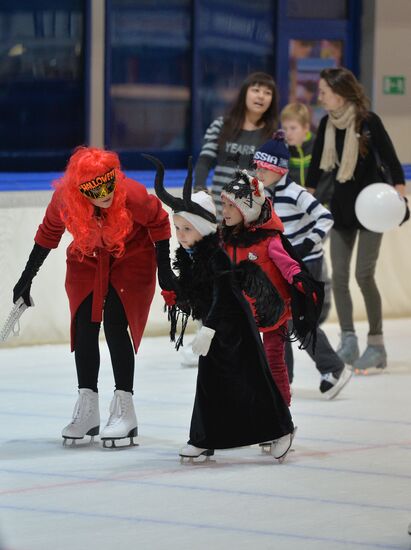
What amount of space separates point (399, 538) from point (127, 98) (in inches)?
250

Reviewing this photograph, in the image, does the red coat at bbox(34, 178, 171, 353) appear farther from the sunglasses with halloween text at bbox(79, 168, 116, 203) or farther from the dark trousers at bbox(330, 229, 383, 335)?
the dark trousers at bbox(330, 229, 383, 335)

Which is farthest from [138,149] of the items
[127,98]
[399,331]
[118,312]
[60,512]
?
[60,512]

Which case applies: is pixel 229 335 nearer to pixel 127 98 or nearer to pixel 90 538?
pixel 90 538

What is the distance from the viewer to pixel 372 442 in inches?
237

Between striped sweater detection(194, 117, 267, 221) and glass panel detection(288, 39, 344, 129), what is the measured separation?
3575 millimetres

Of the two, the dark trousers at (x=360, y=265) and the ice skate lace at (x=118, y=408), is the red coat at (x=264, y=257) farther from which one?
the dark trousers at (x=360, y=265)

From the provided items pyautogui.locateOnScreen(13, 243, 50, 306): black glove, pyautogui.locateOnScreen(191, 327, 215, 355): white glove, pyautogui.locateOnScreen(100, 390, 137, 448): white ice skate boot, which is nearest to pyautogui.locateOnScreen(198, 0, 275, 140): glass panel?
pyautogui.locateOnScreen(13, 243, 50, 306): black glove

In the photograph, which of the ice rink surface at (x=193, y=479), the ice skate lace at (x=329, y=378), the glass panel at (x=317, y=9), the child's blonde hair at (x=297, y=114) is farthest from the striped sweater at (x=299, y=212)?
the glass panel at (x=317, y=9)

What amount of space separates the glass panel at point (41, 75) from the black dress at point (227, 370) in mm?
4618

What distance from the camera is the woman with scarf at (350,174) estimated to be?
762cm

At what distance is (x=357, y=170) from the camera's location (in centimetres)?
777

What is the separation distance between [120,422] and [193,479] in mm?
639

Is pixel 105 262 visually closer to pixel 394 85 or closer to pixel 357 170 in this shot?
pixel 357 170

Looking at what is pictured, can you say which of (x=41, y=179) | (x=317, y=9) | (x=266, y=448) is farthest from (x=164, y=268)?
(x=317, y=9)
